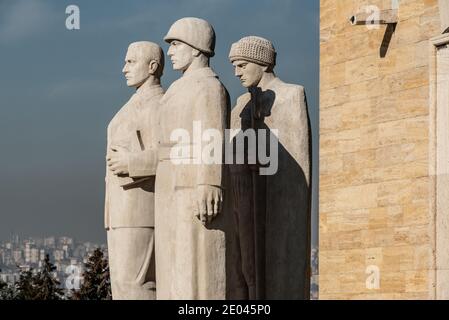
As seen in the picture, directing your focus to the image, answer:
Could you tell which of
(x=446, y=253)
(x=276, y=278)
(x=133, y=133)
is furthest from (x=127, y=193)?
(x=446, y=253)

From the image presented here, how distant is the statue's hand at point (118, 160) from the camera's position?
536 inches

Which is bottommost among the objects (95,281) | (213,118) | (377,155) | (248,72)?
(95,281)

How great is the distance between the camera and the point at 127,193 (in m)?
13.8

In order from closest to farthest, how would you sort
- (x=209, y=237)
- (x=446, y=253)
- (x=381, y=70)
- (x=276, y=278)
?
(x=209, y=237) → (x=276, y=278) → (x=446, y=253) → (x=381, y=70)

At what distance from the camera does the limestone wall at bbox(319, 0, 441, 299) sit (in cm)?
1833

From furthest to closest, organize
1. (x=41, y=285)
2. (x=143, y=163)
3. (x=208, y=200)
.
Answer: (x=41, y=285), (x=143, y=163), (x=208, y=200)

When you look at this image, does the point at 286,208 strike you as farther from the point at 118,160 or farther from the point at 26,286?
the point at 26,286

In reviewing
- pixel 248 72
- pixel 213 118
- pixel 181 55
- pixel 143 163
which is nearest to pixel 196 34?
pixel 181 55

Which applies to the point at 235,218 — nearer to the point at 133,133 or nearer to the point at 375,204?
the point at 133,133

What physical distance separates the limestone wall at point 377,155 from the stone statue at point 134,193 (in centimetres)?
516

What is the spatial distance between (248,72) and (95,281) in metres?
20.2

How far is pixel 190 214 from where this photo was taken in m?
12.7

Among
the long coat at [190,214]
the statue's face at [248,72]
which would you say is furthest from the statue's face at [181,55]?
the statue's face at [248,72]

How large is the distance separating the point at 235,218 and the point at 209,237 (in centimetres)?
44
